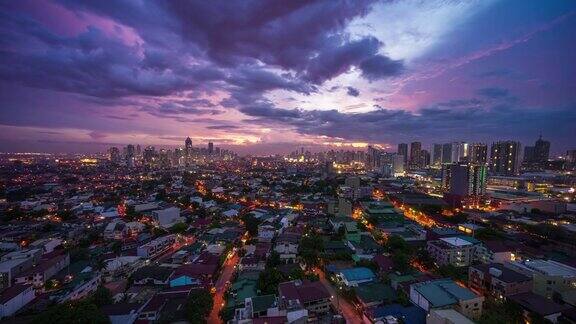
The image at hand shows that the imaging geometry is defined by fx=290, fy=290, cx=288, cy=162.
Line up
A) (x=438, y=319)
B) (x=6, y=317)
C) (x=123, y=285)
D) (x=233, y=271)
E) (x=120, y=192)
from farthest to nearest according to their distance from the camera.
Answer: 1. (x=120, y=192)
2. (x=233, y=271)
3. (x=123, y=285)
4. (x=6, y=317)
5. (x=438, y=319)

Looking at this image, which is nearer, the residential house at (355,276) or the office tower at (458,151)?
the residential house at (355,276)

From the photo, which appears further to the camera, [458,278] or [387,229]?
[387,229]

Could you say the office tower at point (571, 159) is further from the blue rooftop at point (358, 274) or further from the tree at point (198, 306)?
the tree at point (198, 306)

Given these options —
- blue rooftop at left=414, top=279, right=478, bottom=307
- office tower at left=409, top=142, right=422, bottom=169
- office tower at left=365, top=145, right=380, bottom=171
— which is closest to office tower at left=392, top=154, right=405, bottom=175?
office tower at left=365, top=145, right=380, bottom=171

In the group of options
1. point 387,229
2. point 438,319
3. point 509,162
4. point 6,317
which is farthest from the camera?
point 509,162

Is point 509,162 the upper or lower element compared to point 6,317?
upper

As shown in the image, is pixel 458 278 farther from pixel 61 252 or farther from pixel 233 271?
pixel 61 252

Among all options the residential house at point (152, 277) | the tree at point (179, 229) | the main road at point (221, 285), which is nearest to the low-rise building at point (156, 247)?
the tree at point (179, 229)

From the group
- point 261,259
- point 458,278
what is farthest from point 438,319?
point 261,259
